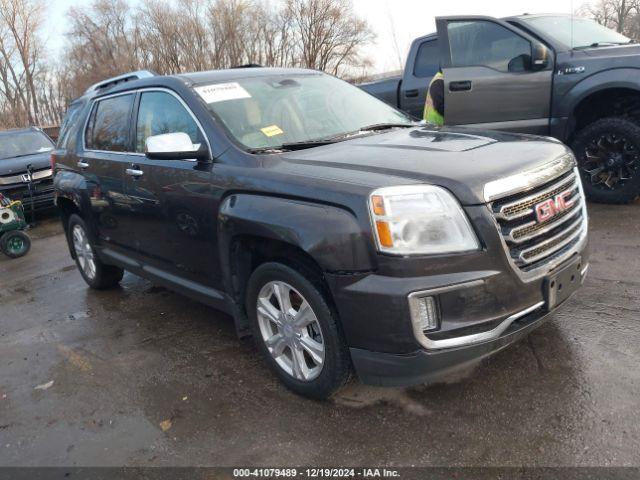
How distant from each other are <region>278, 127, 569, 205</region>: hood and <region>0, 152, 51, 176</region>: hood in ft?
27.3

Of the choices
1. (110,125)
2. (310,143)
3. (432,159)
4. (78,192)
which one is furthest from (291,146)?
(78,192)

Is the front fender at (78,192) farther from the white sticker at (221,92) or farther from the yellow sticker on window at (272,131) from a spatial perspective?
the yellow sticker on window at (272,131)

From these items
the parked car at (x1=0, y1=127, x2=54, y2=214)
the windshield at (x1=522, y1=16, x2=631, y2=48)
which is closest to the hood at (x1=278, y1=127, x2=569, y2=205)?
the windshield at (x1=522, y1=16, x2=631, y2=48)

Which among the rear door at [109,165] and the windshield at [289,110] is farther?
the rear door at [109,165]

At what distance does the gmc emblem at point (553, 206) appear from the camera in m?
2.60

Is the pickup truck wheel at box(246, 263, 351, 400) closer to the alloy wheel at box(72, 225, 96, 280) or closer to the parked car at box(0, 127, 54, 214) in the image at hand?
the alloy wheel at box(72, 225, 96, 280)

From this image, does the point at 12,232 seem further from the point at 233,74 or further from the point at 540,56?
the point at 540,56

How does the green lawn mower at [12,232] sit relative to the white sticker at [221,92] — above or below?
below

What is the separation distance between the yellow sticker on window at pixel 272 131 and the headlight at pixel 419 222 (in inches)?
45.8

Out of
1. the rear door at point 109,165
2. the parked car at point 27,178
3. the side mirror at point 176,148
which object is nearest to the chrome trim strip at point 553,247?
the side mirror at point 176,148

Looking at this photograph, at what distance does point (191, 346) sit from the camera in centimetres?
383

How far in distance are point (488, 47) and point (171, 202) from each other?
14.3 ft

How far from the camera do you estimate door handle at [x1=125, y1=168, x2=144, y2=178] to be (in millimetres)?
3823

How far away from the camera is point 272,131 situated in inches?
132
